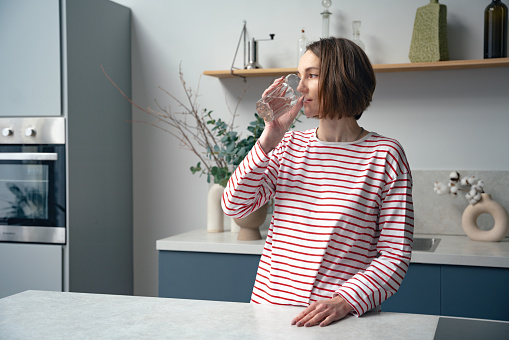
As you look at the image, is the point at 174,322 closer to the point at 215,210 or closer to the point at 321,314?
the point at 321,314

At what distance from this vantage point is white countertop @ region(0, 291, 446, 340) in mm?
990

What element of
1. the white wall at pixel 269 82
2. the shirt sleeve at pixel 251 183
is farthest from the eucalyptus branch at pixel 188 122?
the shirt sleeve at pixel 251 183

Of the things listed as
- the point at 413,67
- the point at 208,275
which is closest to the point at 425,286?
the point at 208,275

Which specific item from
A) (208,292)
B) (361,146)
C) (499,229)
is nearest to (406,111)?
(499,229)

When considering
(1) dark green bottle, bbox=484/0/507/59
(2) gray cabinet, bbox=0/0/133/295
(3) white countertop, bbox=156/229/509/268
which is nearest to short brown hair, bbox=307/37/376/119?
(3) white countertop, bbox=156/229/509/268

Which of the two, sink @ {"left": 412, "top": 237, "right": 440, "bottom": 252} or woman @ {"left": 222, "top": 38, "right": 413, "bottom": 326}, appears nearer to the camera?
woman @ {"left": 222, "top": 38, "right": 413, "bottom": 326}

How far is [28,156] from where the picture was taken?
266 cm

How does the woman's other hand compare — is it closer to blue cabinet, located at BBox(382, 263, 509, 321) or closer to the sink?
blue cabinet, located at BBox(382, 263, 509, 321)

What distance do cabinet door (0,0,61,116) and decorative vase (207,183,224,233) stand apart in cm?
79

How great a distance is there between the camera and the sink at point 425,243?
258 cm

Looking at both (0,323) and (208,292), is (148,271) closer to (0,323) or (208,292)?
(208,292)

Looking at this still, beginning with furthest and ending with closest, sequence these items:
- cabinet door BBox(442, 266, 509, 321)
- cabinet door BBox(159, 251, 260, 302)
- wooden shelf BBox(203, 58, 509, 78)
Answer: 1. wooden shelf BBox(203, 58, 509, 78)
2. cabinet door BBox(159, 251, 260, 302)
3. cabinet door BBox(442, 266, 509, 321)

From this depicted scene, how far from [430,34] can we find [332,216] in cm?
161

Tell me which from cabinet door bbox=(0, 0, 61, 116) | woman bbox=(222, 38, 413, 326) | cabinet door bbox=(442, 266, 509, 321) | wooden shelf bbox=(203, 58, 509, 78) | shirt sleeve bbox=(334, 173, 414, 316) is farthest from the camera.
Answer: cabinet door bbox=(0, 0, 61, 116)
